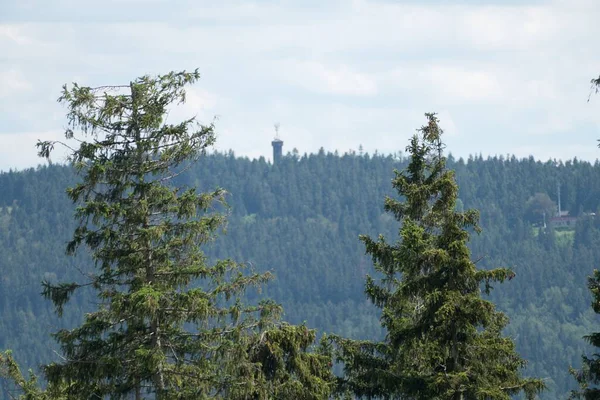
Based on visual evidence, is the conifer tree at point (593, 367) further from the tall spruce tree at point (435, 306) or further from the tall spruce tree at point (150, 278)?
the tall spruce tree at point (150, 278)

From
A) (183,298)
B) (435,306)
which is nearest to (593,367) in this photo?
(435,306)

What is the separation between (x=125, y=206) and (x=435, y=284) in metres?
5.56

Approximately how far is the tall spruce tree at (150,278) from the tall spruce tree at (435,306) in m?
2.65

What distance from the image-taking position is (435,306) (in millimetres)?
24391

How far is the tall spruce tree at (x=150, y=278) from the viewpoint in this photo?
23.4m

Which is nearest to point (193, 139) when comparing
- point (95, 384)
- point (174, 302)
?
point (174, 302)

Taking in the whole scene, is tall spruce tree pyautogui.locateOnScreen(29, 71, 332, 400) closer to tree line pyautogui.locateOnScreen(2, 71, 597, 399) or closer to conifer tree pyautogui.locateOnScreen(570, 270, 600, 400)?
tree line pyautogui.locateOnScreen(2, 71, 597, 399)

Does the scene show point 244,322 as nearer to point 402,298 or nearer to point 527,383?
point 402,298

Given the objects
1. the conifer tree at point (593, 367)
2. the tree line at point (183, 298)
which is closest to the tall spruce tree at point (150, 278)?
the tree line at point (183, 298)

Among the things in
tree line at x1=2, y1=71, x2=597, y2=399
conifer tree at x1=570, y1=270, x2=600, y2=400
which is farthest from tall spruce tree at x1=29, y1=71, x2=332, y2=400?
conifer tree at x1=570, y1=270, x2=600, y2=400

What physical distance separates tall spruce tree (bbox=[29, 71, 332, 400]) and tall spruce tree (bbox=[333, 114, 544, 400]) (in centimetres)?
265

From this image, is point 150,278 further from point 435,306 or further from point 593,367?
point 593,367

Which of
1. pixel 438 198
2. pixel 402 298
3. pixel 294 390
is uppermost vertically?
pixel 438 198

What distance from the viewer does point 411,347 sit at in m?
25.1
